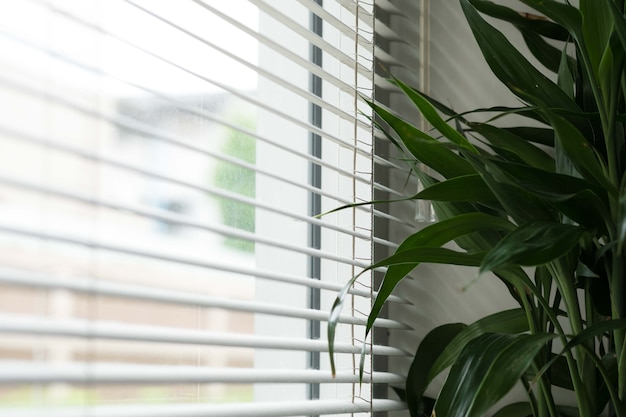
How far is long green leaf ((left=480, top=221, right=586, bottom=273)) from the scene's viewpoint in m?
0.75

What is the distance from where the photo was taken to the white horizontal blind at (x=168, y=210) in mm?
749

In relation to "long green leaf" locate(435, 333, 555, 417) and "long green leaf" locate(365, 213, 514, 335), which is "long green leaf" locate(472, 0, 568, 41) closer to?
"long green leaf" locate(365, 213, 514, 335)

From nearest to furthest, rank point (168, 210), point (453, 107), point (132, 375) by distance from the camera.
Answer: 1. point (132, 375)
2. point (168, 210)
3. point (453, 107)

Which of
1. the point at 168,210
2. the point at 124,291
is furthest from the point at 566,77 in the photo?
the point at 124,291

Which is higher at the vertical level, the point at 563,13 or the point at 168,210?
the point at 563,13

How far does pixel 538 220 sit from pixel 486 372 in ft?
0.57

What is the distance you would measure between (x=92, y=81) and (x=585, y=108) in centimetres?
64

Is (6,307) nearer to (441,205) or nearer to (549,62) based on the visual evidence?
(441,205)

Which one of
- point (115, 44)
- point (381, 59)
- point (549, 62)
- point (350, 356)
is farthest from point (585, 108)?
point (115, 44)

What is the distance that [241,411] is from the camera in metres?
0.89

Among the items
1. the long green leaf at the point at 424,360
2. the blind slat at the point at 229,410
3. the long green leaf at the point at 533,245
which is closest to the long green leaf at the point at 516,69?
the long green leaf at the point at 533,245

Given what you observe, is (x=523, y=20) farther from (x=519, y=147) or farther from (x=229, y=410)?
(x=229, y=410)

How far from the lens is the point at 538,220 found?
877mm

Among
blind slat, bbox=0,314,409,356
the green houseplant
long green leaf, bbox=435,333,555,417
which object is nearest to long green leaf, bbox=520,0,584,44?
the green houseplant
